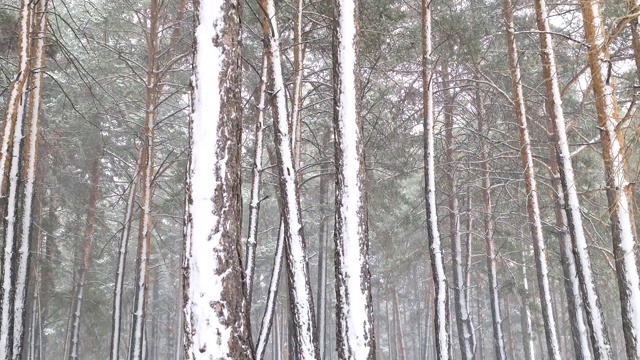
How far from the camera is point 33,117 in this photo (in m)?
8.46

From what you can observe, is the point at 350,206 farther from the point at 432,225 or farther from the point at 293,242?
the point at 432,225

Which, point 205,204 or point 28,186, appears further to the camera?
point 28,186

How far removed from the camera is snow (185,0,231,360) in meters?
4.15

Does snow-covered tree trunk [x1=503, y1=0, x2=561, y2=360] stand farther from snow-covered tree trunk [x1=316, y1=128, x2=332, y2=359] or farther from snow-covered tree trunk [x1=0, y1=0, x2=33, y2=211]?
snow-covered tree trunk [x1=0, y1=0, x2=33, y2=211]

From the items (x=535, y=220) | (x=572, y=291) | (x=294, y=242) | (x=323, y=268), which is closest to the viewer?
(x=294, y=242)

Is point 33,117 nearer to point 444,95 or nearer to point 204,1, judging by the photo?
point 204,1

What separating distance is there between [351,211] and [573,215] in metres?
4.04

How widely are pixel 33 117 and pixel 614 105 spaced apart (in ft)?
30.1

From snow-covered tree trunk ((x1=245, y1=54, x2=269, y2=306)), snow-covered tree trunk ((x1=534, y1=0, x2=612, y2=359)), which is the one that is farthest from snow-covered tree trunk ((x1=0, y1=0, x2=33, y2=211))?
snow-covered tree trunk ((x1=534, y1=0, x2=612, y2=359))

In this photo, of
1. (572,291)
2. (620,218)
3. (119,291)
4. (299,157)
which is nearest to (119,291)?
(119,291)

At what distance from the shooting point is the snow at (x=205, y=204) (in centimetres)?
415

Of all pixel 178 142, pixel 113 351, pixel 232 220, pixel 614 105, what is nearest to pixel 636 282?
pixel 614 105

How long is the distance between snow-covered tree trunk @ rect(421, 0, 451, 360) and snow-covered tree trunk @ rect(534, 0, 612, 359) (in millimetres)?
1966

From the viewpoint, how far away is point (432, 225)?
8414 mm
